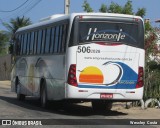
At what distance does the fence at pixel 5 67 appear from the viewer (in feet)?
191

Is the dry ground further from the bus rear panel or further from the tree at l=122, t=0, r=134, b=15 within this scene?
the tree at l=122, t=0, r=134, b=15

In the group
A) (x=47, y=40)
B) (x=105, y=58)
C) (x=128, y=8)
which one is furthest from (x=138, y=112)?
(x=128, y=8)

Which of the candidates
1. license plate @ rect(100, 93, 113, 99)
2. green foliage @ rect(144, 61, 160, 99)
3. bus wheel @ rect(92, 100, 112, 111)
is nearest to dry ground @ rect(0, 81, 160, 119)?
bus wheel @ rect(92, 100, 112, 111)

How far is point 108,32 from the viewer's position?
55.4ft

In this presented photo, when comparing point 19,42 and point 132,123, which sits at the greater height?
point 19,42

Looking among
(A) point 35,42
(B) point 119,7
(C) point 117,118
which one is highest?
(B) point 119,7

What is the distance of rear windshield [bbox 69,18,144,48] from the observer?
16.6 meters

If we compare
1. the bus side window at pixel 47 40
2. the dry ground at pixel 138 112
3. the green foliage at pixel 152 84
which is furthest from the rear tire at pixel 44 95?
the green foliage at pixel 152 84

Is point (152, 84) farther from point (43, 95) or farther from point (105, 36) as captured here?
point (105, 36)

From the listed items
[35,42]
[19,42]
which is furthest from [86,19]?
[19,42]

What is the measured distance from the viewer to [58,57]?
17.7 m

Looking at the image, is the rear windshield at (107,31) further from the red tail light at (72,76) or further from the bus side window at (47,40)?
the bus side window at (47,40)

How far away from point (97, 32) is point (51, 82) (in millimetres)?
2898

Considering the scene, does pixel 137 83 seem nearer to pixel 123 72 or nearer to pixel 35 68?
pixel 123 72
